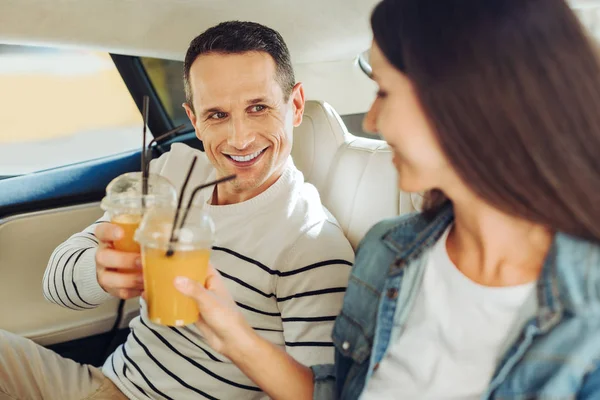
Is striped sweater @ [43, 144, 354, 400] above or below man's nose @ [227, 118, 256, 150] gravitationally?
below

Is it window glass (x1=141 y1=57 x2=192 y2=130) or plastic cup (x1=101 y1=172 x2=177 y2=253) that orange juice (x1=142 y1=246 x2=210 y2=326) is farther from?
window glass (x1=141 y1=57 x2=192 y2=130)

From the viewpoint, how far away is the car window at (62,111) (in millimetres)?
2523

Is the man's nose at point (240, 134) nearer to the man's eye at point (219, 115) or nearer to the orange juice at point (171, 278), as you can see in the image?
the man's eye at point (219, 115)

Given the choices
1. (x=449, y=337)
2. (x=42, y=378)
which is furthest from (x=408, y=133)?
(x=42, y=378)

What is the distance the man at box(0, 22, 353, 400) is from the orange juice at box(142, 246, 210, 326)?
0.17m

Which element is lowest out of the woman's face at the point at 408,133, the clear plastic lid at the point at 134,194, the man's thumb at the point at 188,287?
the man's thumb at the point at 188,287

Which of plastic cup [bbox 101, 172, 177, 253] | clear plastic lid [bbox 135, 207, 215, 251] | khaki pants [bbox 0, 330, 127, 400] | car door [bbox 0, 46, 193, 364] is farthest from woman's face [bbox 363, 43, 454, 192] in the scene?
car door [bbox 0, 46, 193, 364]

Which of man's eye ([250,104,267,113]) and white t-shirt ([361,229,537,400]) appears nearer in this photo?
white t-shirt ([361,229,537,400])

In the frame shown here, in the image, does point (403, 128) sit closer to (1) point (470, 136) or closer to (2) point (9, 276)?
(1) point (470, 136)

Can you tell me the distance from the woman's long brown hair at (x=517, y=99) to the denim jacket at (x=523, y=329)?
0.27 ft

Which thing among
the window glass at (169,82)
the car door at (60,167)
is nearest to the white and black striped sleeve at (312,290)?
the car door at (60,167)

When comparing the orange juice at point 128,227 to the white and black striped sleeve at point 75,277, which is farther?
the white and black striped sleeve at point 75,277

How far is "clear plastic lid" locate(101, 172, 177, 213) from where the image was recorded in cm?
123

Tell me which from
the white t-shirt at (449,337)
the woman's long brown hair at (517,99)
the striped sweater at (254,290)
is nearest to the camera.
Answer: the woman's long brown hair at (517,99)
